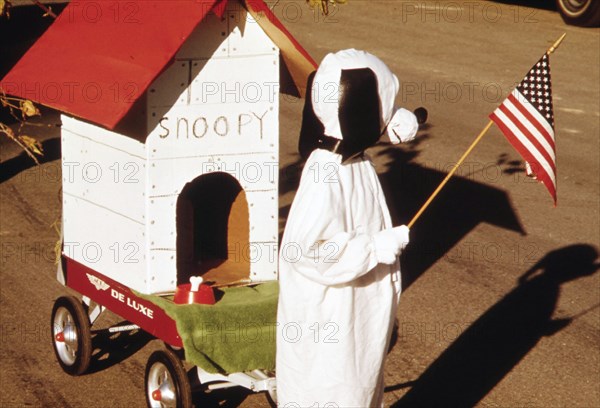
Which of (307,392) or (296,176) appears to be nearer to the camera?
(307,392)

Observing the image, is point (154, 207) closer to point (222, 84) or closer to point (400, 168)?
point (222, 84)

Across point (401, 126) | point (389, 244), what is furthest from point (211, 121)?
point (389, 244)

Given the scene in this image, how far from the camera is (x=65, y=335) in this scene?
634 centimetres

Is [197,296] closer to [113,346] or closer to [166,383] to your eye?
[166,383]

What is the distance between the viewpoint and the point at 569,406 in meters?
5.98

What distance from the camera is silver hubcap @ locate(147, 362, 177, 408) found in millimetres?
5527

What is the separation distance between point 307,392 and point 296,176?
5437 mm

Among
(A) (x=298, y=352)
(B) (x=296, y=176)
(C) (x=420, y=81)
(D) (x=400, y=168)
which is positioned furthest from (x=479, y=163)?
(A) (x=298, y=352)

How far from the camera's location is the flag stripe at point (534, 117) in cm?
496

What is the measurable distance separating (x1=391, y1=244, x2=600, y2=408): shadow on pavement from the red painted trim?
1.42 m

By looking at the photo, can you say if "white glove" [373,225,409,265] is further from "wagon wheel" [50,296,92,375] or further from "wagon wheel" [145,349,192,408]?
"wagon wheel" [50,296,92,375]

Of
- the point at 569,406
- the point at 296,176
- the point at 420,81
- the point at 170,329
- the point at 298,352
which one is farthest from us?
the point at 420,81

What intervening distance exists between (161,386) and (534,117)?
228 centimetres

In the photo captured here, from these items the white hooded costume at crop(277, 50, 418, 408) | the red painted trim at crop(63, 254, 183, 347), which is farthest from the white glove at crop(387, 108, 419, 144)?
the red painted trim at crop(63, 254, 183, 347)
